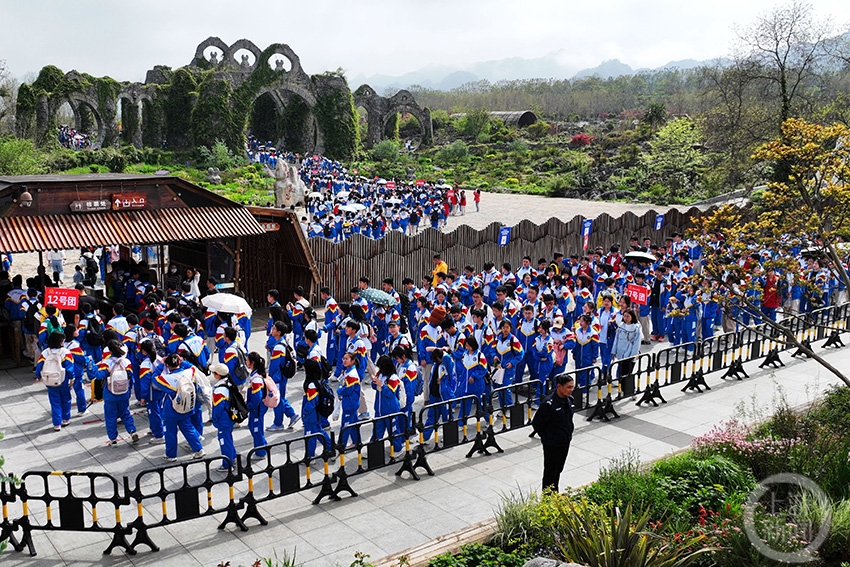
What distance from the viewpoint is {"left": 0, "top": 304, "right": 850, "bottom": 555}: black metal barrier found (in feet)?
25.1

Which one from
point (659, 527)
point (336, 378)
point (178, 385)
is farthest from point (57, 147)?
point (659, 527)

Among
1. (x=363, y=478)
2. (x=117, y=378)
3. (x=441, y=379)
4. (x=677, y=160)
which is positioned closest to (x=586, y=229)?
(x=441, y=379)

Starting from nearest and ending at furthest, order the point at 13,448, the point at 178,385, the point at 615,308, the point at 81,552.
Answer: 1. the point at 81,552
2. the point at 178,385
3. the point at 13,448
4. the point at 615,308

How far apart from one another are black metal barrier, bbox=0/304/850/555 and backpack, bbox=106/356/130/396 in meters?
1.26

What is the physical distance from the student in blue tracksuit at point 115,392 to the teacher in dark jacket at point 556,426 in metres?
5.71

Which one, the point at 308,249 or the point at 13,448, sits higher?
the point at 308,249

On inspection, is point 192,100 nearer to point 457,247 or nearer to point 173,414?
point 457,247

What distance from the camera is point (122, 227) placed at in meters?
15.6

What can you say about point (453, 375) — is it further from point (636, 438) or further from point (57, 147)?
point (57, 147)

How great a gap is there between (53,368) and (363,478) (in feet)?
15.7

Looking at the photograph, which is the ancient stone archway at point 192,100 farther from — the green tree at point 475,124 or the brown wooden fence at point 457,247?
the brown wooden fence at point 457,247

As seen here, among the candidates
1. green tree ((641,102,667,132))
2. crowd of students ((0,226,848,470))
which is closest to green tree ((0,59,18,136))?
crowd of students ((0,226,848,470))

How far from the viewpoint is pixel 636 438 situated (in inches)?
434

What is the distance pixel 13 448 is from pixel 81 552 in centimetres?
377
